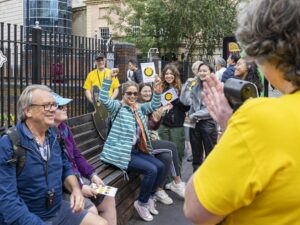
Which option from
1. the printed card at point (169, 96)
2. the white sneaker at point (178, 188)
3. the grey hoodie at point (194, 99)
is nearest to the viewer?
the white sneaker at point (178, 188)

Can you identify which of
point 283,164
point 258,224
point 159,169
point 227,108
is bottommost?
point 159,169

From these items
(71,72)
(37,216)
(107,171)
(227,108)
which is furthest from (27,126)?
(71,72)

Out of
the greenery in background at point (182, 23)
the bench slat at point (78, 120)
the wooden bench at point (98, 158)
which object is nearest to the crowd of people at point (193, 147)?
the wooden bench at point (98, 158)

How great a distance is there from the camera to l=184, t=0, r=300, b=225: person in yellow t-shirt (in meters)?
1.16

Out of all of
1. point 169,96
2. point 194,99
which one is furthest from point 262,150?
point 194,99

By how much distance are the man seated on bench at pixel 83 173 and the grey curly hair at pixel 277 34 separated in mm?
2697

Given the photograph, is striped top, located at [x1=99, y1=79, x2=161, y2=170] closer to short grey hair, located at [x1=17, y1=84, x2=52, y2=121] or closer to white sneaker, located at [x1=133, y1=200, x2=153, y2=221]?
white sneaker, located at [x1=133, y1=200, x2=153, y2=221]

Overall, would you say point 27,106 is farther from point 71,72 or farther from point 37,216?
point 71,72

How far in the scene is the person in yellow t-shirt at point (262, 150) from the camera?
3.79ft

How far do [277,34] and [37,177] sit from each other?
233cm

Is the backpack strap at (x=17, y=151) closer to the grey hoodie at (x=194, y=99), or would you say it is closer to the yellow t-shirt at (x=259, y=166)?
the yellow t-shirt at (x=259, y=166)

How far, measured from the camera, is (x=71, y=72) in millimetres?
7367

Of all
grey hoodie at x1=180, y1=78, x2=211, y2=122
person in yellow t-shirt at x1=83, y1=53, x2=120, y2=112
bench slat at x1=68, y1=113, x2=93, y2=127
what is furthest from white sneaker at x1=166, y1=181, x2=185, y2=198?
person in yellow t-shirt at x1=83, y1=53, x2=120, y2=112

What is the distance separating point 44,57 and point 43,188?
3470 mm
